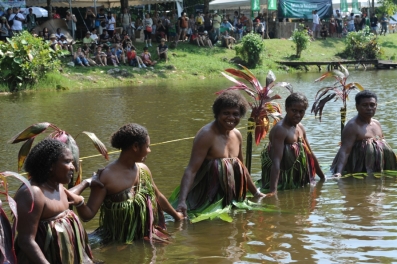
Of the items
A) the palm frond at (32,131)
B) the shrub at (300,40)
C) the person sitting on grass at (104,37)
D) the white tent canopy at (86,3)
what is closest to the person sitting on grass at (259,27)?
the shrub at (300,40)

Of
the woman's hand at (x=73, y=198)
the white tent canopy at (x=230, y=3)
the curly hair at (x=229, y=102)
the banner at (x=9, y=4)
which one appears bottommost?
the woman's hand at (x=73, y=198)

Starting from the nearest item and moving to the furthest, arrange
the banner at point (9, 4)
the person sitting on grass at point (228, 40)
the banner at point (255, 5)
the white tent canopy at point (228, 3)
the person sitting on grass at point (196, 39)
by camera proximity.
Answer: the banner at point (9, 4)
the person sitting on grass at point (196, 39)
the person sitting on grass at point (228, 40)
the banner at point (255, 5)
the white tent canopy at point (228, 3)

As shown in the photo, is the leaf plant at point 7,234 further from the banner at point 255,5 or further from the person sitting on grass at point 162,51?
the banner at point 255,5

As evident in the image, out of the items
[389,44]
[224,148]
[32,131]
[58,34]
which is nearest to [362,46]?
[389,44]

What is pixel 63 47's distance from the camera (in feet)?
84.6

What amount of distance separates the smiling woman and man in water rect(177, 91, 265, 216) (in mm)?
1729

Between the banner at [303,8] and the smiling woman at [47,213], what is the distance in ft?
109

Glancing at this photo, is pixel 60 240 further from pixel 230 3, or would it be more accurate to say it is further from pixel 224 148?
pixel 230 3

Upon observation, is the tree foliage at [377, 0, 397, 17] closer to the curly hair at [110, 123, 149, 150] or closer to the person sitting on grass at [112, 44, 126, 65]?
the person sitting on grass at [112, 44, 126, 65]

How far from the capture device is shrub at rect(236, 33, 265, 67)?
29.6m

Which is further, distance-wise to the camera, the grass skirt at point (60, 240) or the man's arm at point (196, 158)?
the man's arm at point (196, 158)

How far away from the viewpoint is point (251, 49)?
29.7 metres

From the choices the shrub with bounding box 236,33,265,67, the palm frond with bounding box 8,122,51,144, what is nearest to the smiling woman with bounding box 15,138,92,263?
the palm frond with bounding box 8,122,51,144

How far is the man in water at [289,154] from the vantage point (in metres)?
7.56
